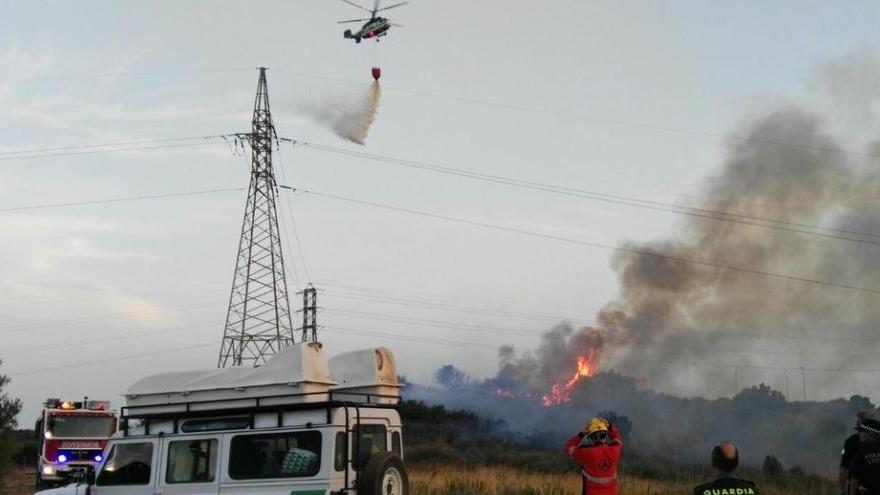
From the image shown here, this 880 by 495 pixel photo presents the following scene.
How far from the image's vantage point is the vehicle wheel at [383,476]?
35.3 feet

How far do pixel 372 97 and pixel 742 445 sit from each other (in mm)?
34845

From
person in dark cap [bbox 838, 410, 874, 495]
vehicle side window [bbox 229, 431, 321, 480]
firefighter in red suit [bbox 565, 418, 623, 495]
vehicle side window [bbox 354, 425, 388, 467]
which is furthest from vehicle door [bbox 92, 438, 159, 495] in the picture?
person in dark cap [bbox 838, 410, 874, 495]

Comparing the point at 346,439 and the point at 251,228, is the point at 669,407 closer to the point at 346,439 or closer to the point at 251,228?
the point at 251,228

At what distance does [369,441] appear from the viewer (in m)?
11.5

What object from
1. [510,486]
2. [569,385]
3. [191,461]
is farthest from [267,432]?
[569,385]

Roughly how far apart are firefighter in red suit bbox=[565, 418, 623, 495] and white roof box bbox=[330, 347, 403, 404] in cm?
296

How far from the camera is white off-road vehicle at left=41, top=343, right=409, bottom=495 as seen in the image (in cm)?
1090

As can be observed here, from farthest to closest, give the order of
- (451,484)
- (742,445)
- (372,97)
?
(742,445) < (372,97) < (451,484)

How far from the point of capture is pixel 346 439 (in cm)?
1098

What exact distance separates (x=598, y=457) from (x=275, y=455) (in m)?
4.03

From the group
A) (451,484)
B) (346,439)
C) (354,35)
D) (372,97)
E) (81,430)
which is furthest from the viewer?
(372,97)

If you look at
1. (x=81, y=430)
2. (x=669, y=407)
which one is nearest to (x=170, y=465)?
(x=81, y=430)

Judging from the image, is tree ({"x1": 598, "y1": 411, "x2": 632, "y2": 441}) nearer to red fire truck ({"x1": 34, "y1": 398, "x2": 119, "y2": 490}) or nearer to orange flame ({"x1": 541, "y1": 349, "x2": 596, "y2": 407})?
orange flame ({"x1": 541, "y1": 349, "x2": 596, "y2": 407})

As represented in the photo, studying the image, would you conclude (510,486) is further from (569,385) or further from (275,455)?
(569,385)
